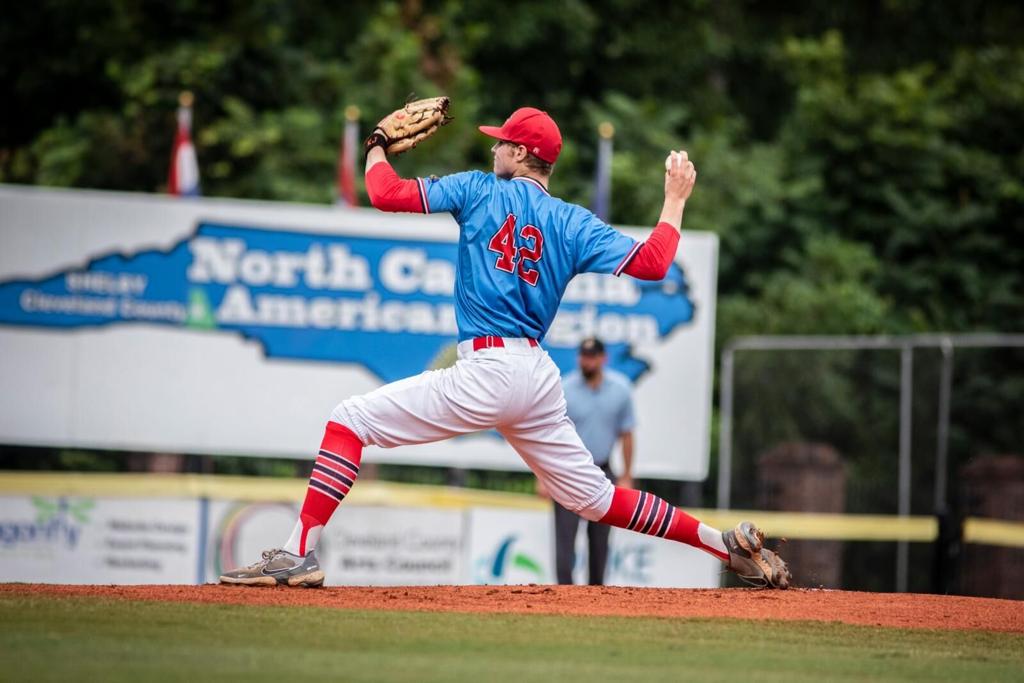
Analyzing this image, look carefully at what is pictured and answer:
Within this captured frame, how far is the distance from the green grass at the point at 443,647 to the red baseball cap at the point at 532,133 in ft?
7.24

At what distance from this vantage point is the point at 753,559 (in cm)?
836

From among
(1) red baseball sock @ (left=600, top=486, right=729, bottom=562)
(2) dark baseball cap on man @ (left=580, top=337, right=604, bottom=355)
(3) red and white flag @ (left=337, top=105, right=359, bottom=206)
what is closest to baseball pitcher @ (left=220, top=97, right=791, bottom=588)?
(1) red baseball sock @ (left=600, top=486, right=729, bottom=562)

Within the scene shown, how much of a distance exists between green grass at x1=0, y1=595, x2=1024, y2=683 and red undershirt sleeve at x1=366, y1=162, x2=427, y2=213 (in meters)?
1.86

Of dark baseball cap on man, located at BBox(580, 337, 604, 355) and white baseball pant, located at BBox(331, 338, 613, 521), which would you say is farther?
dark baseball cap on man, located at BBox(580, 337, 604, 355)

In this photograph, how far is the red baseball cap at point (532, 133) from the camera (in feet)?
25.5

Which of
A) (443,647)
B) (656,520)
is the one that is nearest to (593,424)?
(656,520)

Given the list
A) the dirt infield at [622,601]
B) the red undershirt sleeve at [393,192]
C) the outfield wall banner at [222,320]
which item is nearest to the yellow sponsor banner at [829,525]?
the outfield wall banner at [222,320]

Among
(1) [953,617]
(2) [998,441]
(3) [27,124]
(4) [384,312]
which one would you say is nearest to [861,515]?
(2) [998,441]

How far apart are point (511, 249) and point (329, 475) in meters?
1.35

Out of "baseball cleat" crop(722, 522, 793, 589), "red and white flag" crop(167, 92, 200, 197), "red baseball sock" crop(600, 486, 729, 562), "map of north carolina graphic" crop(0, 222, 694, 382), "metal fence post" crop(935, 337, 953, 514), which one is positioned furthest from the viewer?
"red and white flag" crop(167, 92, 200, 197)

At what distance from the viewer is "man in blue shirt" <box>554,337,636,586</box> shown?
1270 centimetres

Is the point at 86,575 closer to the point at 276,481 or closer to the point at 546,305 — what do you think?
the point at 276,481

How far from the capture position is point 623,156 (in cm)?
2305

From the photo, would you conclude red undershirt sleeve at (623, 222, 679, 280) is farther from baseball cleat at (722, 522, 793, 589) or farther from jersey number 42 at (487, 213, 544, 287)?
baseball cleat at (722, 522, 793, 589)
